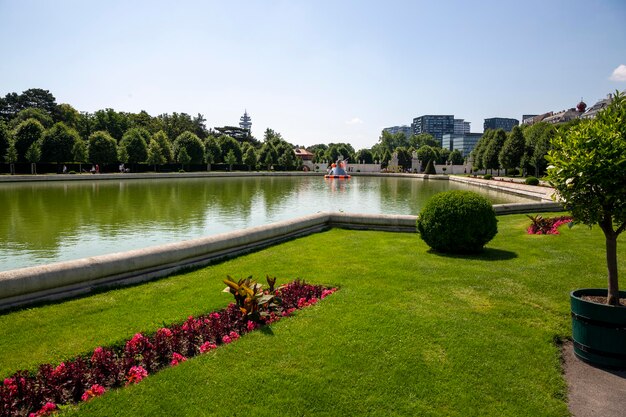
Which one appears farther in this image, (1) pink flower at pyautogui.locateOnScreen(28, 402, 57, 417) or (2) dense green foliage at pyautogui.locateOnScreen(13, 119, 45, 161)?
(2) dense green foliage at pyautogui.locateOnScreen(13, 119, 45, 161)

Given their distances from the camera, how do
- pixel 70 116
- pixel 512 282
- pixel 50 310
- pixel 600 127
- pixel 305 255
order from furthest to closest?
pixel 70 116 → pixel 305 255 → pixel 512 282 → pixel 50 310 → pixel 600 127

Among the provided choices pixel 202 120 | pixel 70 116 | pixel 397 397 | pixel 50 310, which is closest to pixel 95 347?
pixel 50 310

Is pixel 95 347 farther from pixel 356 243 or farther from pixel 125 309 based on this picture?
pixel 356 243

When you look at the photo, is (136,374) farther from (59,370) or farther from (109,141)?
(109,141)

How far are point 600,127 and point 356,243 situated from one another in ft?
21.7

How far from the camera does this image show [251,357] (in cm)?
466

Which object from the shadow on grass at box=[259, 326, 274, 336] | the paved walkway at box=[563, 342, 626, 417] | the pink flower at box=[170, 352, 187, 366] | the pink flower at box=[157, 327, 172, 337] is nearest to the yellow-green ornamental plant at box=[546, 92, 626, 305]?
the paved walkway at box=[563, 342, 626, 417]

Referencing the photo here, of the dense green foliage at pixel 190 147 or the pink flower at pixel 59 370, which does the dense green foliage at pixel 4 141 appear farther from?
the pink flower at pixel 59 370

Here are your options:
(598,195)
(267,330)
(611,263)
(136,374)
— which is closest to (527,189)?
(611,263)

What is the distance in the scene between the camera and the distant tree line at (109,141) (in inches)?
1921

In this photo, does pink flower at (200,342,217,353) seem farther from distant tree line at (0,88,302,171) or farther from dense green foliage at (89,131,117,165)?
dense green foliage at (89,131,117,165)

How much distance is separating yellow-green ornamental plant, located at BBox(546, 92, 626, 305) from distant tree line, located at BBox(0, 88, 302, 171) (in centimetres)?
5358

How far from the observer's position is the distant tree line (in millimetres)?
48781

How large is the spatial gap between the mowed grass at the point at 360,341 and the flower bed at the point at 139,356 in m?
0.24
